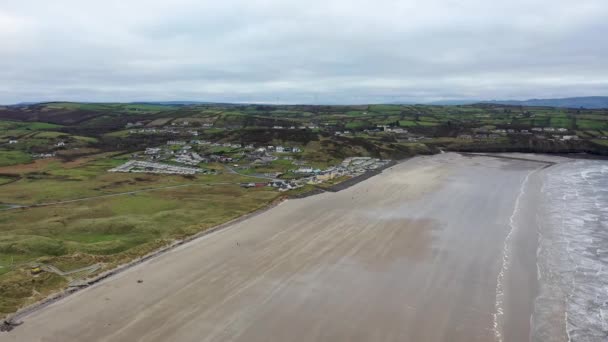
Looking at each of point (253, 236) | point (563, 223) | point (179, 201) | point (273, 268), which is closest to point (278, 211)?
point (253, 236)

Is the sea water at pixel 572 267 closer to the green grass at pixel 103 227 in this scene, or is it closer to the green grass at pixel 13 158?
the green grass at pixel 103 227

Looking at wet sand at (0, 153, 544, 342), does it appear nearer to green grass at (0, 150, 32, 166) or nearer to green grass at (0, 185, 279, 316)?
green grass at (0, 185, 279, 316)

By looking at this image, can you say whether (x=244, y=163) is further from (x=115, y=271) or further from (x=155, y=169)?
(x=115, y=271)

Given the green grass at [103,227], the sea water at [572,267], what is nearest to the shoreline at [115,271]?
the green grass at [103,227]

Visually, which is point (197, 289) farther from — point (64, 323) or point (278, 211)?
point (278, 211)

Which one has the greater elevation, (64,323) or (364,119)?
(364,119)

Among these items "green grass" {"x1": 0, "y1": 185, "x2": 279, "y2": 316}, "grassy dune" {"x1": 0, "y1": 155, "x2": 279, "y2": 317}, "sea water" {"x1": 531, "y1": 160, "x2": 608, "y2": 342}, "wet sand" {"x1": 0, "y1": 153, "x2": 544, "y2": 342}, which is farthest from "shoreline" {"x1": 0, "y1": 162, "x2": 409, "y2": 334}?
"sea water" {"x1": 531, "y1": 160, "x2": 608, "y2": 342}
